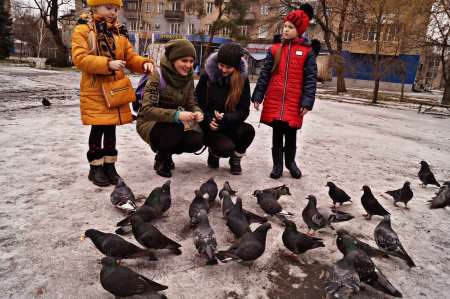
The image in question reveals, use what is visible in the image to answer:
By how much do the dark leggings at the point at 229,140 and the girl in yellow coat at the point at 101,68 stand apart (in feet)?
3.62

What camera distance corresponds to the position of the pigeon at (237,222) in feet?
8.45

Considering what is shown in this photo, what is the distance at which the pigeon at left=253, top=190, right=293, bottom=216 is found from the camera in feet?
9.87

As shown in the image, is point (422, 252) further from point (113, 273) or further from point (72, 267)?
point (72, 267)

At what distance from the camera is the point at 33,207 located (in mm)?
2904

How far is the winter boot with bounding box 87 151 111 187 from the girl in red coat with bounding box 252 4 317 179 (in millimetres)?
2104

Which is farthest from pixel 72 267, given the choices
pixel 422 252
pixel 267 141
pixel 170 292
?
pixel 267 141

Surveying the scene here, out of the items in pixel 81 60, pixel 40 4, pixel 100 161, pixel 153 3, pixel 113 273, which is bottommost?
pixel 113 273

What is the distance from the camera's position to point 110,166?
11.9 feet

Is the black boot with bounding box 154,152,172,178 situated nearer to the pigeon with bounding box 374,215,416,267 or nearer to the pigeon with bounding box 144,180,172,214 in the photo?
the pigeon with bounding box 144,180,172,214

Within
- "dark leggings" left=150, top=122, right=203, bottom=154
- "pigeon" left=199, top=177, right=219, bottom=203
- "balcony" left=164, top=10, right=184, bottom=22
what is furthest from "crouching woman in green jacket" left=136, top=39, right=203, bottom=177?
"balcony" left=164, top=10, right=184, bottom=22

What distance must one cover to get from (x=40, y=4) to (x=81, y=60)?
3780 centimetres

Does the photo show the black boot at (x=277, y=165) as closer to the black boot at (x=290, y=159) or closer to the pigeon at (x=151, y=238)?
the black boot at (x=290, y=159)

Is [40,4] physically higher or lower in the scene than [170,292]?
higher

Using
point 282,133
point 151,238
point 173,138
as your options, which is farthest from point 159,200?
point 282,133
